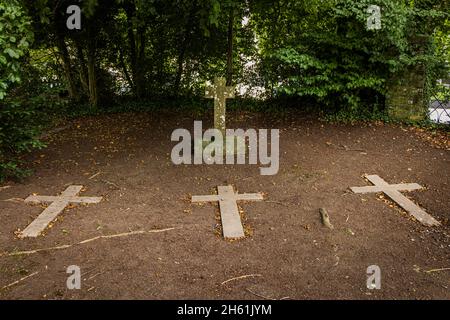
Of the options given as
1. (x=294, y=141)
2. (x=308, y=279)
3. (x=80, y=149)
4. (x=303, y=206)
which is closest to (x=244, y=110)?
(x=294, y=141)

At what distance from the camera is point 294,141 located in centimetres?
835

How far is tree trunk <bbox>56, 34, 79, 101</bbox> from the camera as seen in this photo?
1153 centimetres

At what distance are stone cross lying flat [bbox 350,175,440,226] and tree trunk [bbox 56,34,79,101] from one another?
9684 millimetres

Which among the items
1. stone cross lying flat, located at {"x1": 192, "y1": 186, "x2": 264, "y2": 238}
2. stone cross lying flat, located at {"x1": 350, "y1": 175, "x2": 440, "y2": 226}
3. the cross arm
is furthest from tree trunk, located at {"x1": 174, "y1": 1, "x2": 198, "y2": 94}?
stone cross lying flat, located at {"x1": 350, "y1": 175, "x2": 440, "y2": 226}

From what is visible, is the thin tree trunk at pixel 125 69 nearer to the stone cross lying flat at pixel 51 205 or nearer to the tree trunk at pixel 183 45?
the tree trunk at pixel 183 45

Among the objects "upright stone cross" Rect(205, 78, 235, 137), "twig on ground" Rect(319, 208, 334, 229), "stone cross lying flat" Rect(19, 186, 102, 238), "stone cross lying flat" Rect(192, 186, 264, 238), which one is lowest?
"stone cross lying flat" Rect(19, 186, 102, 238)

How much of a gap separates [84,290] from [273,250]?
2.08 meters

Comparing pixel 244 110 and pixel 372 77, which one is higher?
pixel 372 77

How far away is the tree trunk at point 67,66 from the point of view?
1153cm

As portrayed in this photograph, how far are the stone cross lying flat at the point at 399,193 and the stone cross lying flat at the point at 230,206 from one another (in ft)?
5.90

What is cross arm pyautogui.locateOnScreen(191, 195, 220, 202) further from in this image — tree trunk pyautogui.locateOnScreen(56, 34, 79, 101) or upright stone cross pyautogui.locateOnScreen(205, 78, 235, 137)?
tree trunk pyautogui.locateOnScreen(56, 34, 79, 101)

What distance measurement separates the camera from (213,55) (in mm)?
11828

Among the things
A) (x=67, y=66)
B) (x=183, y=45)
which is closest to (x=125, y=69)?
(x=67, y=66)

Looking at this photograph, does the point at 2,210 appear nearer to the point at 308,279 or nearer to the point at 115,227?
the point at 115,227
